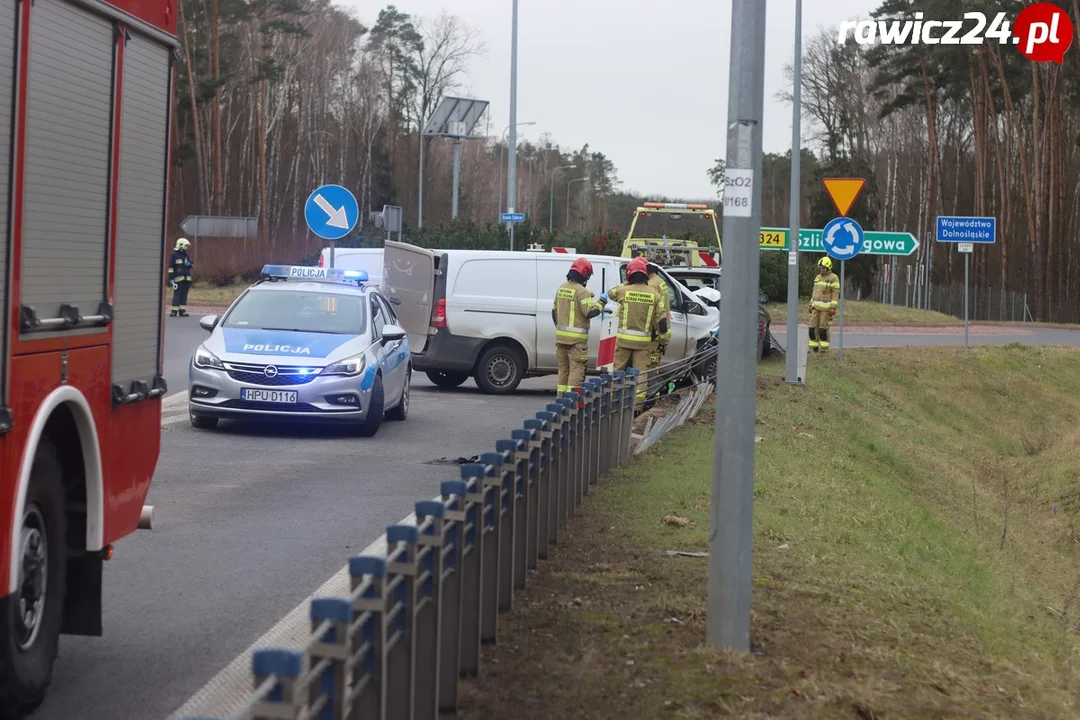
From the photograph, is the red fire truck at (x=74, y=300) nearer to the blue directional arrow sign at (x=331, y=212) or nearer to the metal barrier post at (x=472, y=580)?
the metal barrier post at (x=472, y=580)

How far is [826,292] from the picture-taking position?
26578 millimetres

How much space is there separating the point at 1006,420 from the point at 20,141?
2370cm

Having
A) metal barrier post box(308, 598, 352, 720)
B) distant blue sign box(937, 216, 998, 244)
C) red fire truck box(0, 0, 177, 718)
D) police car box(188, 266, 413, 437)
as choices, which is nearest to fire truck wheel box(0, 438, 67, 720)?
red fire truck box(0, 0, 177, 718)

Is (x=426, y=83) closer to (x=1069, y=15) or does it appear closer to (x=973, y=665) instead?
(x=1069, y=15)

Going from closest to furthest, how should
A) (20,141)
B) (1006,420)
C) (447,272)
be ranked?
(20,141) → (447,272) → (1006,420)

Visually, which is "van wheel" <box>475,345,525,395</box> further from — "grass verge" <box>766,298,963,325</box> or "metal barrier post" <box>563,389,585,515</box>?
"grass verge" <box>766,298,963,325</box>

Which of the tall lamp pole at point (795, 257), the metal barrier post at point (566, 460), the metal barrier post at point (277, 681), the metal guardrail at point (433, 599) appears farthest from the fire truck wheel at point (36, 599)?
the tall lamp pole at point (795, 257)

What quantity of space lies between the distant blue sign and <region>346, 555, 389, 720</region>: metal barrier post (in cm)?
2673

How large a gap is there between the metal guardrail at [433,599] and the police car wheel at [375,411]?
5.75 metres

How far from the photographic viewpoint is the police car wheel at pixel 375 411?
14.6 m

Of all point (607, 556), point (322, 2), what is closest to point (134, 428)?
point (607, 556)

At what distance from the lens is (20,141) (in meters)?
4.71

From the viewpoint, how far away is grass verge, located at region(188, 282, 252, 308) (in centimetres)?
3928

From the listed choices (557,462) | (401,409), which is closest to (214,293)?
(401,409)
